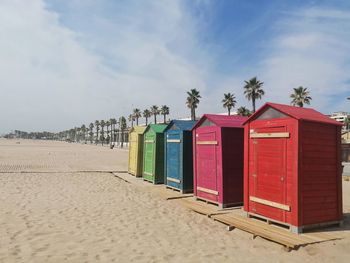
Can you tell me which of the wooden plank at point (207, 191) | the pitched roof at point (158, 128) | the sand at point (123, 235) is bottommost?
the sand at point (123, 235)

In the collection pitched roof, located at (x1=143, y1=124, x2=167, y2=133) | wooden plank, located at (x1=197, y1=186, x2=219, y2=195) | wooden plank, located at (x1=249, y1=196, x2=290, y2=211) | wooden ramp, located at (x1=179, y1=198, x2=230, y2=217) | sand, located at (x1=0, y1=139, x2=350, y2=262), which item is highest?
pitched roof, located at (x1=143, y1=124, x2=167, y2=133)

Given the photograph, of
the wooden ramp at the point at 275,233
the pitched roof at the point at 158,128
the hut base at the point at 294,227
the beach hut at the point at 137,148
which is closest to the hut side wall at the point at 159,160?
the pitched roof at the point at 158,128

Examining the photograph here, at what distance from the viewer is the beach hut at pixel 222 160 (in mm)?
9555

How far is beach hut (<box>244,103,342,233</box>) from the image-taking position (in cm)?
711

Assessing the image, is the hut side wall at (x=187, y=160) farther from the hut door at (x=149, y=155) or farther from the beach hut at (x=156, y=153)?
the hut door at (x=149, y=155)

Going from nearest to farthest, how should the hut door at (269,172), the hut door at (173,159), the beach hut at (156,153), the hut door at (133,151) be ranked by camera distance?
1. the hut door at (269,172)
2. the hut door at (173,159)
3. the beach hut at (156,153)
4. the hut door at (133,151)

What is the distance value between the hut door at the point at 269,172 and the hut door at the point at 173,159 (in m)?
4.35

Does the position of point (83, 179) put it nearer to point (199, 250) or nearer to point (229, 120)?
point (229, 120)

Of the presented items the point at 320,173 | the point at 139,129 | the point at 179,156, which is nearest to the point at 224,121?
the point at 179,156

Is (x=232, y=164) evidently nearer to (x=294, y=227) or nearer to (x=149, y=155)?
(x=294, y=227)

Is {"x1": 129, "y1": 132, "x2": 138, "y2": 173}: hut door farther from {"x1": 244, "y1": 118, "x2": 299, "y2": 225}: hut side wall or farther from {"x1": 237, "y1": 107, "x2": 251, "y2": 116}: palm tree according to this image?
{"x1": 237, "y1": 107, "x2": 251, "y2": 116}: palm tree

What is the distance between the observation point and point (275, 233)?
6980 mm

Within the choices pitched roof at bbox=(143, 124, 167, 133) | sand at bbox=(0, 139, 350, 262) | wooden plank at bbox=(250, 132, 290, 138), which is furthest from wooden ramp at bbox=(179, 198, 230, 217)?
pitched roof at bbox=(143, 124, 167, 133)

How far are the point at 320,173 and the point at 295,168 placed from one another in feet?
2.42
